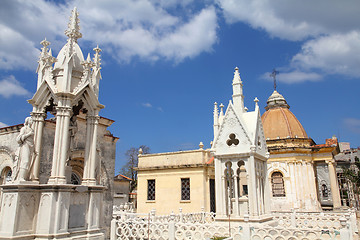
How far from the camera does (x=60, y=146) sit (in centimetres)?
858

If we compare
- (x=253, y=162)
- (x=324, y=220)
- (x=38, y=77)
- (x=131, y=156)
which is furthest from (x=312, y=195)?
(x=131, y=156)

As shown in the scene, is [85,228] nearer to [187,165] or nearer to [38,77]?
[38,77]

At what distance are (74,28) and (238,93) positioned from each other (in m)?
8.77

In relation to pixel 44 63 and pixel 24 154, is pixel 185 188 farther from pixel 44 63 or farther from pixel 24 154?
pixel 24 154

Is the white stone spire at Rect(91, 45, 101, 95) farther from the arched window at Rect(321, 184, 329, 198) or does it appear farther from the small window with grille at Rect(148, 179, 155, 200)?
the arched window at Rect(321, 184, 329, 198)

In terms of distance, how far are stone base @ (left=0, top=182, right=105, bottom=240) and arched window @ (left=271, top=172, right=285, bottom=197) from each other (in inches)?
835

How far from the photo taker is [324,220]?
16.2 m

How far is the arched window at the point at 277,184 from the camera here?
2616cm

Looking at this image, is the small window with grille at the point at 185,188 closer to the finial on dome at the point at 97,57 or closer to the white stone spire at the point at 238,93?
the white stone spire at the point at 238,93

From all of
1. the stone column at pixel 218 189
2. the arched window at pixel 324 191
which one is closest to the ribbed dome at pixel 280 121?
the stone column at pixel 218 189

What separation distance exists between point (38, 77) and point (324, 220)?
16110 mm

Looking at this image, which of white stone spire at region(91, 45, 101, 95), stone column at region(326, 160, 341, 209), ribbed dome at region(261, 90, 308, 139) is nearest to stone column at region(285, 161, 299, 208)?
ribbed dome at region(261, 90, 308, 139)

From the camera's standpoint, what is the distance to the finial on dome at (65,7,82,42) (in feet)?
31.8

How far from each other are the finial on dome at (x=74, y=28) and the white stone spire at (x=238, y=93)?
331 inches
